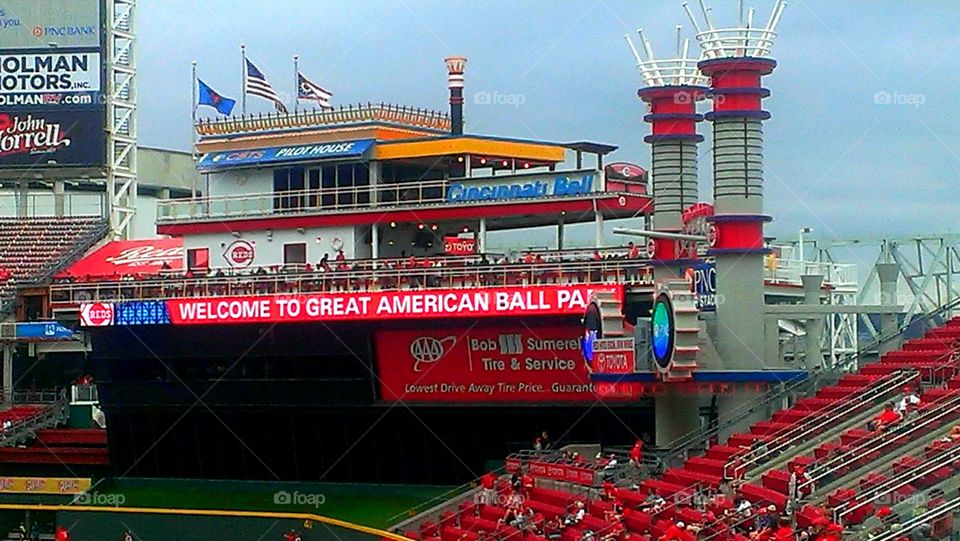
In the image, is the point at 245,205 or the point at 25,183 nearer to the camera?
the point at 245,205

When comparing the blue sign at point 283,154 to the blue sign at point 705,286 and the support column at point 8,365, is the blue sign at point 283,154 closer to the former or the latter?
the blue sign at point 705,286

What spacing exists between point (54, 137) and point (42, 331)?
26.4ft

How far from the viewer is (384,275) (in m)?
36.2

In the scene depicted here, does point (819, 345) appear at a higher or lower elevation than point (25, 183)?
lower

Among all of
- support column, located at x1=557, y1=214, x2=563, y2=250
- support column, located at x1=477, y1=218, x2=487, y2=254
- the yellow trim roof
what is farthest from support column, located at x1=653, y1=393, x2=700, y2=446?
the yellow trim roof

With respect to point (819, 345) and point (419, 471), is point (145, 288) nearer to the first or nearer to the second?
point (419, 471)

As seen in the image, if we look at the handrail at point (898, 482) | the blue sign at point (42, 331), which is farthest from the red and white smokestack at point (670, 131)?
the blue sign at point (42, 331)

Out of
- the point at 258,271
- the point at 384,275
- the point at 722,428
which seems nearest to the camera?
the point at 722,428

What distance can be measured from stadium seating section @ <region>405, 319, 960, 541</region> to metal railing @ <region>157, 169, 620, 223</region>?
25.7ft

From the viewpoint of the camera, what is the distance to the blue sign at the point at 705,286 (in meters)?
31.8

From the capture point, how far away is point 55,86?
51.2 meters

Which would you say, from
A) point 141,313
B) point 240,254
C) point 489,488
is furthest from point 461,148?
point 489,488

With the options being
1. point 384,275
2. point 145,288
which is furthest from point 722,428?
point 145,288

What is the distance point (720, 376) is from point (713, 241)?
2.29 meters
